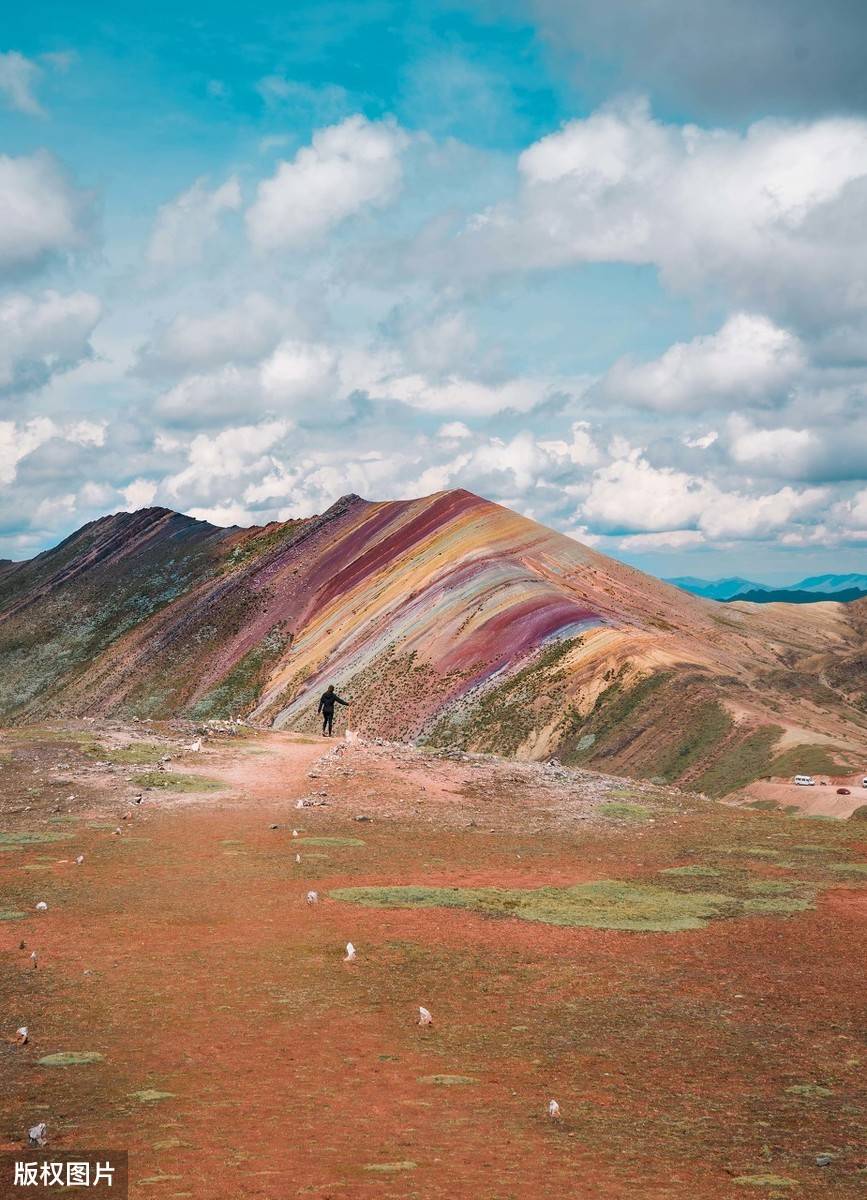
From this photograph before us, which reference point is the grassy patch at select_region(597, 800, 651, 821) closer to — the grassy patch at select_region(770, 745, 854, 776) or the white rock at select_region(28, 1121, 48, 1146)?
the grassy patch at select_region(770, 745, 854, 776)

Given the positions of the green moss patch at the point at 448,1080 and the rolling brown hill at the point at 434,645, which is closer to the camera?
the green moss patch at the point at 448,1080

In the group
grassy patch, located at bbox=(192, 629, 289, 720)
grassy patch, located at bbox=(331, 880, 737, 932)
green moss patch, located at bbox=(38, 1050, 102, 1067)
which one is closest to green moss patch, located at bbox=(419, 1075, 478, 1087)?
green moss patch, located at bbox=(38, 1050, 102, 1067)

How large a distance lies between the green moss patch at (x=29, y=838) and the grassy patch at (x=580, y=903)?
9.93m

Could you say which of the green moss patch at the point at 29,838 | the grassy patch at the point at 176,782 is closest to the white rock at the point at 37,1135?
the green moss patch at the point at 29,838

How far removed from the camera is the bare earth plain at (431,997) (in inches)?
478

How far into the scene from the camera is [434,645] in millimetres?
87938

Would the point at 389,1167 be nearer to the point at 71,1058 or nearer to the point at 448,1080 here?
the point at 448,1080

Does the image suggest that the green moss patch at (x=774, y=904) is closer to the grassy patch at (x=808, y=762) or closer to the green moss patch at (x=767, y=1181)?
the green moss patch at (x=767, y=1181)

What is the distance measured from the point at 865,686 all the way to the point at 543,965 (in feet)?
334

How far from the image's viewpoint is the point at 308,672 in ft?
314

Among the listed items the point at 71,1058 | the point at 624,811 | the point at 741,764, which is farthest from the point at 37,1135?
the point at 741,764

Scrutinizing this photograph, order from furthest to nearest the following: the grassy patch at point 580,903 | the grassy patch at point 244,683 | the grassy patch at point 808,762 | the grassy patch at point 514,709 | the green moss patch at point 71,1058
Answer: the grassy patch at point 244,683
the grassy patch at point 514,709
the grassy patch at point 808,762
the grassy patch at point 580,903
the green moss patch at point 71,1058

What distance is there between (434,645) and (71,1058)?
7348 cm

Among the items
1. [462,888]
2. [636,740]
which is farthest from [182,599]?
[462,888]
